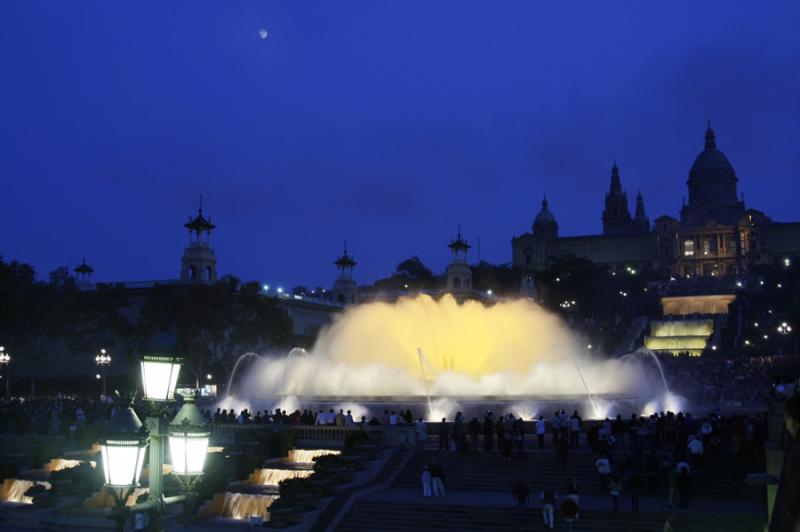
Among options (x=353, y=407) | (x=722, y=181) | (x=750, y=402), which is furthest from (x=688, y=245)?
(x=353, y=407)

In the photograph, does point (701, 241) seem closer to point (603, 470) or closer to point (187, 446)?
point (603, 470)

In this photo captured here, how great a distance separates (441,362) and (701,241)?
129 meters

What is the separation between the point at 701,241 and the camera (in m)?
164

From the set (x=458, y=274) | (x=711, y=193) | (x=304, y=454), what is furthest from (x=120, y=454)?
(x=711, y=193)

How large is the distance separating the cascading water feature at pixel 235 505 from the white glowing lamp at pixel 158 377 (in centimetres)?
1850

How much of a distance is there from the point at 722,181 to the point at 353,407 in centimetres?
15564

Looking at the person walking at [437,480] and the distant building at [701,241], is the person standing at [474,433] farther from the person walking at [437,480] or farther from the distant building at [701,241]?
the distant building at [701,241]

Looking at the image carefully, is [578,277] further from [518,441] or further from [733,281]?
[518,441]

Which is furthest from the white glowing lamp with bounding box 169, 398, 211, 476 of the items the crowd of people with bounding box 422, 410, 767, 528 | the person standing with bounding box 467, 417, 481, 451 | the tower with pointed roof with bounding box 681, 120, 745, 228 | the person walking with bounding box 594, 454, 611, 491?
the tower with pointed roof with bounding box 681, 120, 745, 228

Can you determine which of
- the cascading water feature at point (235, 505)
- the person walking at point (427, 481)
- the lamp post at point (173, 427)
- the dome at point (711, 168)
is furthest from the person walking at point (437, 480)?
the dome at point (711, 168)

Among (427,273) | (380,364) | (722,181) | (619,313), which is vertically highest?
(722,181)

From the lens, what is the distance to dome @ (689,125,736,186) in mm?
176375

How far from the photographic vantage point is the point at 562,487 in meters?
25.4

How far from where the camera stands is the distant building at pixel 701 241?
6309 inches
